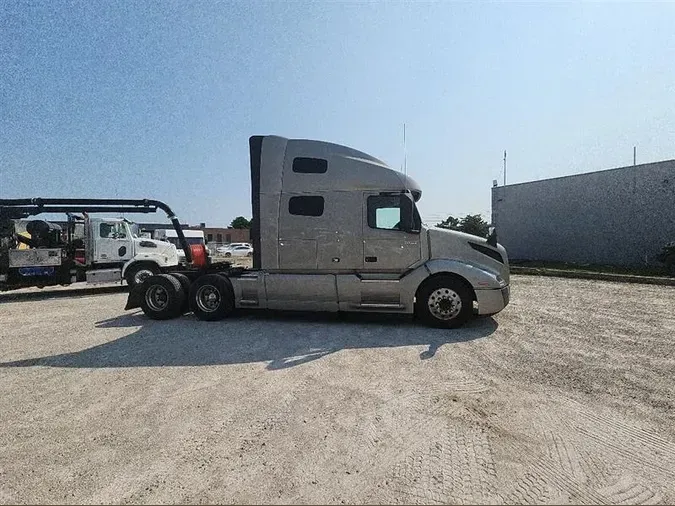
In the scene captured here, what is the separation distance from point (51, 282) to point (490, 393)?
1421 centimetres

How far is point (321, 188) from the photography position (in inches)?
270

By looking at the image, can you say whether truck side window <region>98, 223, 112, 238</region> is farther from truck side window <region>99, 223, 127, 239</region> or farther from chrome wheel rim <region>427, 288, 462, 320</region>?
chrome wheel rim <region>427, 288, 462, 320</region>

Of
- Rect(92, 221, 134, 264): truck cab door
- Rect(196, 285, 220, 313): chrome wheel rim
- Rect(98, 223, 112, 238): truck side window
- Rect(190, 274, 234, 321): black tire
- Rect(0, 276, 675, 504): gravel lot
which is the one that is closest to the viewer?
Rect(0, 276, 675, 504): gravel lot

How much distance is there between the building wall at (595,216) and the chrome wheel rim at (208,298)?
2051 centimetres

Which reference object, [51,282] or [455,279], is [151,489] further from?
[51,282]

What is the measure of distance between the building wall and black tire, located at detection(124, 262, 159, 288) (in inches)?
863

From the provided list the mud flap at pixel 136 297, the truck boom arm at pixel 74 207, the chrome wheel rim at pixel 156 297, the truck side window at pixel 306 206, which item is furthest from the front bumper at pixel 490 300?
the truck boom arm at pixel 74 207

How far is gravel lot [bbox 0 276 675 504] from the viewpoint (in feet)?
7.46

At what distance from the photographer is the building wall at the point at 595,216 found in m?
16.6

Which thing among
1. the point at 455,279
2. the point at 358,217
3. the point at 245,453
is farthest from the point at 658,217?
the point at 245,453

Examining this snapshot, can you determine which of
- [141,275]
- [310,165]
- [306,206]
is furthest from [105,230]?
[310,165]

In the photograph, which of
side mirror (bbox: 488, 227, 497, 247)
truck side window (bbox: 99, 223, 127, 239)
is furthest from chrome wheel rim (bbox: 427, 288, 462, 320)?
truck side window (bbox: 99, 223, 127, 239)

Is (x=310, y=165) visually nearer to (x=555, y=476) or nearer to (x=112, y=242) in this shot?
(x=555, y=476)

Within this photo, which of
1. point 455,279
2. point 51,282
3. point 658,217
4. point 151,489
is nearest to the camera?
point 151,489
